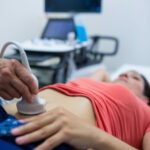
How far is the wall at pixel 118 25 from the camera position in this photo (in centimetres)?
227

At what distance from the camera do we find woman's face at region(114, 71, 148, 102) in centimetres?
145

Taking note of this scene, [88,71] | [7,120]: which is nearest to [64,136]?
[7,120]

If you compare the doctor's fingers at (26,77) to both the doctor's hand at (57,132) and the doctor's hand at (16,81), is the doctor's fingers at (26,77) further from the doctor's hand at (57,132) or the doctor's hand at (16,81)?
the doctor's hand at (57,132)

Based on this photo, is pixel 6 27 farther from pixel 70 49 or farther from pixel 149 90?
pixel 149 90

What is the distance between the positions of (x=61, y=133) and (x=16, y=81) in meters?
0.22

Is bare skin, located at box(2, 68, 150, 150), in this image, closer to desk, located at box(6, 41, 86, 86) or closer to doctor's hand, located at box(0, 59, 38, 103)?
doctor's hand, located at box(0, 59, 38, 103)

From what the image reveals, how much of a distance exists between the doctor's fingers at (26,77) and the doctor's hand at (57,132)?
0.12 metres

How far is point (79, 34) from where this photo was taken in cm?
199

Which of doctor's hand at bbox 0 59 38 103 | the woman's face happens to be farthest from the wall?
doctor's hand at bbox 0 59 38 103

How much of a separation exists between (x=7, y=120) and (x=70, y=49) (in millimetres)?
1140

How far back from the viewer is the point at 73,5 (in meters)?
2.14

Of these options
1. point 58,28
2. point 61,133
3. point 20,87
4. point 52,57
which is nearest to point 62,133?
point 61,133

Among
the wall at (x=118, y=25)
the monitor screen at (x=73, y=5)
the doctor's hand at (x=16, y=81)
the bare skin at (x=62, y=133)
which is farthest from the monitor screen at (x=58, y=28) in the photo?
the bare skin at (x=62, y=133)

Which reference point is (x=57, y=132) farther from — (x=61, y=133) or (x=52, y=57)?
(x=52, y=57)
